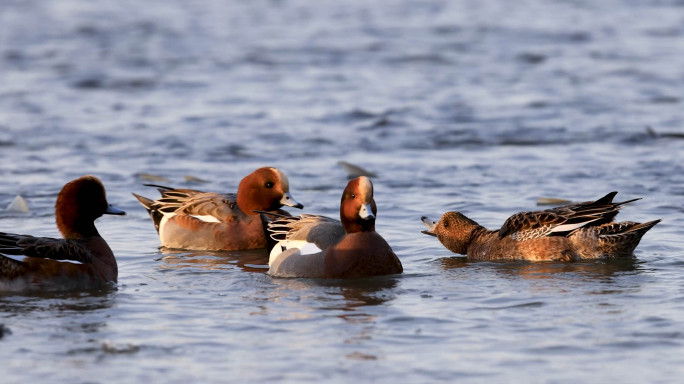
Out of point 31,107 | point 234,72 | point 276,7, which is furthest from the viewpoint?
point 276,7

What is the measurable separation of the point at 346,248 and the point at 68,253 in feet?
7.07

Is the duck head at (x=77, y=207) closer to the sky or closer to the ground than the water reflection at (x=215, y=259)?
closer to the sky

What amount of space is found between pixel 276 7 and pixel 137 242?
72.3ft

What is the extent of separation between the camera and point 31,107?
19.8 meters

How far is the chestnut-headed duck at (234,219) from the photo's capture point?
11.3 metres

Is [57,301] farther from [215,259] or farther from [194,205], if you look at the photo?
[194,205]

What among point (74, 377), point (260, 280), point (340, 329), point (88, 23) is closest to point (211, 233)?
point (260, 280)

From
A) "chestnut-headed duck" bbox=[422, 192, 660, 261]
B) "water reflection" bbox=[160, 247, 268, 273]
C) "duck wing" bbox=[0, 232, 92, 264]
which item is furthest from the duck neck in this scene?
"duck wing" bbox=[0, 232, 92, 264]

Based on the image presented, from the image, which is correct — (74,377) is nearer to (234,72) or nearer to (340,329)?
(340,329)

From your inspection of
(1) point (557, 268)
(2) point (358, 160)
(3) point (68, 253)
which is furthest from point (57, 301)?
(2) point (358, 160)

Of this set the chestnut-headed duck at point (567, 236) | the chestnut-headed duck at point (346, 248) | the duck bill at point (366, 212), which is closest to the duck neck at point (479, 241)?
the chestnut-headed duck at point (567, 236)

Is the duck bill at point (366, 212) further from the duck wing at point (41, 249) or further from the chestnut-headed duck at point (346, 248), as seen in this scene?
the duck wing at point (41, 249)

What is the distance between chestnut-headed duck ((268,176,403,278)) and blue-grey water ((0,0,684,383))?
19 cm

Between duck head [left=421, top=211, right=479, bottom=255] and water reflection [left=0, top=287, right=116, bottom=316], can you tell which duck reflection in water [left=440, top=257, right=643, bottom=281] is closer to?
duck head [left=421, top=211, right=479, bottom=255]
